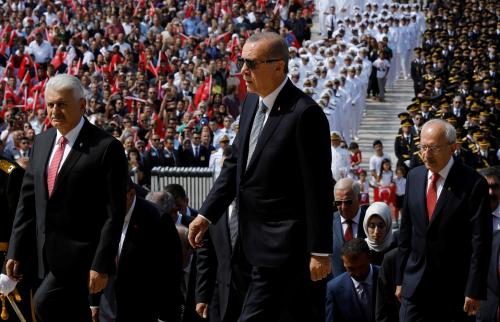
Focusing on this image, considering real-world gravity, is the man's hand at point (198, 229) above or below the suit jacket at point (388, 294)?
above

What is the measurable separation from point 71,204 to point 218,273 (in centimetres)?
130

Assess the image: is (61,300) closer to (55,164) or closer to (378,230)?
(55,164)

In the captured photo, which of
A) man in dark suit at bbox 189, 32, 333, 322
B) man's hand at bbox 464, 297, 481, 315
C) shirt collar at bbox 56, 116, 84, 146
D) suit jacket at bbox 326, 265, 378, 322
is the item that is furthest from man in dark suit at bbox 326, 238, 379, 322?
shirt collar at bbox 56, 116, 84, 146

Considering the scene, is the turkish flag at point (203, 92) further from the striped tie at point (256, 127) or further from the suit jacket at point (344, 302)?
the striped tie at point (256, 127)

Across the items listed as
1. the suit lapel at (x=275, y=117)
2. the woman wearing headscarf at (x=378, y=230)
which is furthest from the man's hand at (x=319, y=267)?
the woman wearing headscarf at (x=378, y=230)

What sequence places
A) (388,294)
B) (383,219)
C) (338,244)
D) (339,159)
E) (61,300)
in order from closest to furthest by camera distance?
(61,300) < (388,294) < (383,219) < (338,244) < (339,159)

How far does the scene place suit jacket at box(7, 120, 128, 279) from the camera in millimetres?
6238

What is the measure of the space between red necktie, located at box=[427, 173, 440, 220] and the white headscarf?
166cm

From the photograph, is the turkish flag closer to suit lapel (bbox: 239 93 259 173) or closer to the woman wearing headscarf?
the woman wearing headscarf

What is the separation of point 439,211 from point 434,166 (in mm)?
264

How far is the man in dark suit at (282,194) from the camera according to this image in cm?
562

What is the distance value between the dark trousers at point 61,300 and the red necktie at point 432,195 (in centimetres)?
192

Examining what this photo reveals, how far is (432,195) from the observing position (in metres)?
6.66

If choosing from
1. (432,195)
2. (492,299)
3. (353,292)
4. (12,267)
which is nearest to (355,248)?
(353,292)
